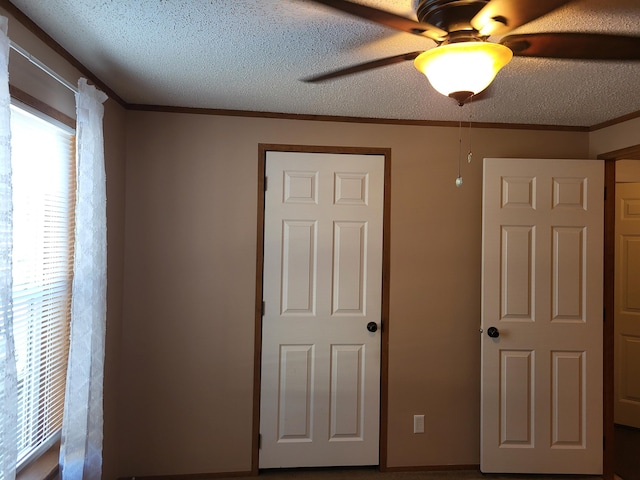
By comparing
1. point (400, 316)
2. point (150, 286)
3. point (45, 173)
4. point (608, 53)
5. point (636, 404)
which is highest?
point (608, 53)

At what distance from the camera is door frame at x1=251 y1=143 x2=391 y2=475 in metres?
2.73

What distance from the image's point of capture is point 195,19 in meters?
1.53

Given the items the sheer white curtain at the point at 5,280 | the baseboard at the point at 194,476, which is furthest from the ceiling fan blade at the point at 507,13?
the baseboard at the point at 194,476

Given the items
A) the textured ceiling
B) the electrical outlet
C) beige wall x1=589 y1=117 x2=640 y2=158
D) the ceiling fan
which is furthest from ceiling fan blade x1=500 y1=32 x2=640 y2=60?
the electrical outlet

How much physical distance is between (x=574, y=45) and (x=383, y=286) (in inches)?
Result: 70.3

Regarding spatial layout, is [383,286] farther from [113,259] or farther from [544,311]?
[113,259]

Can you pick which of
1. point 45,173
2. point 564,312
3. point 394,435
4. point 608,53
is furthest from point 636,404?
point 45,173

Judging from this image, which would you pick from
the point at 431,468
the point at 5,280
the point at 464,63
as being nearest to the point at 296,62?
the point at 464,63

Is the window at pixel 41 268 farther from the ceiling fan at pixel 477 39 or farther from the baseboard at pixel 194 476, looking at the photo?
the ceiling fan at pixel 477 39

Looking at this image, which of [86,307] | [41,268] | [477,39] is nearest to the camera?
[477,39]

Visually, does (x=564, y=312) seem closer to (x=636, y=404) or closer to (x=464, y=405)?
(x=464, y=405)

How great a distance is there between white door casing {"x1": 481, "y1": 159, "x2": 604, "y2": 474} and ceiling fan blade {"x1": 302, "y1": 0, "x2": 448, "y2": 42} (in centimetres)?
162

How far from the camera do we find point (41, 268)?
69.9 inches

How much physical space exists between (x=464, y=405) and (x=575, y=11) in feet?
7.71
